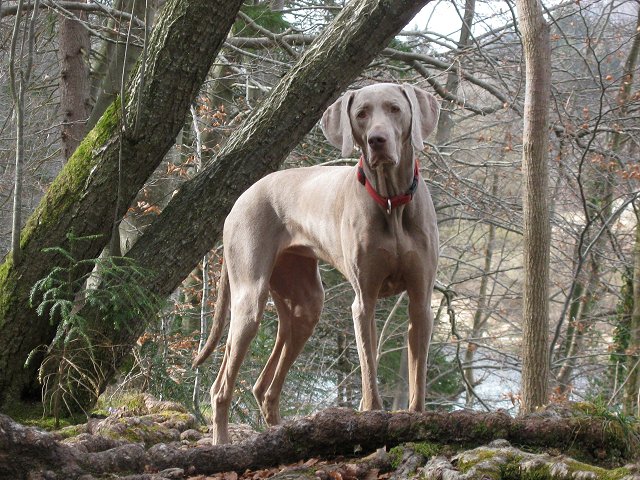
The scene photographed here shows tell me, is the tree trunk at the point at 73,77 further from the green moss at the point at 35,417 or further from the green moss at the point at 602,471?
the green moss at the point at 602,471

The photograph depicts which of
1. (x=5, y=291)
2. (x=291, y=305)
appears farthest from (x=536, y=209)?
(x=5, y=291)

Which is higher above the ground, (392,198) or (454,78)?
(454,78)

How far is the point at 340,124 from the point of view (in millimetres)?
4719

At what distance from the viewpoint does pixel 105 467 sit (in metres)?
3.50

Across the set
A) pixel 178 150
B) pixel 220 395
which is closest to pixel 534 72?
pixel 220 395

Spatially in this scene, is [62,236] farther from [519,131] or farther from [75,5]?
[519,131]

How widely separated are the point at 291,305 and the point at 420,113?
186 cm

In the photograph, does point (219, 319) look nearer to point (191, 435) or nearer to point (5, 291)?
point (191, 435)

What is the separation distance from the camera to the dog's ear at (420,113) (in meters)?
4.54

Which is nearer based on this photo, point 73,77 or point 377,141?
point 377,141

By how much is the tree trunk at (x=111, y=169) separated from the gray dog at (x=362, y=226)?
1.23 meters

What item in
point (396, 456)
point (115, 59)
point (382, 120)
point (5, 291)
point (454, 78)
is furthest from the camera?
point (454, 78)

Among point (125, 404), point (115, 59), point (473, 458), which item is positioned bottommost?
point (125, 404)

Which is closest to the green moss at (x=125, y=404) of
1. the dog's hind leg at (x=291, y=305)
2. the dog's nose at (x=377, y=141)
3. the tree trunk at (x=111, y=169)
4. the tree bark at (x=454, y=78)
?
the tree trunk at (x=111, y=169)
